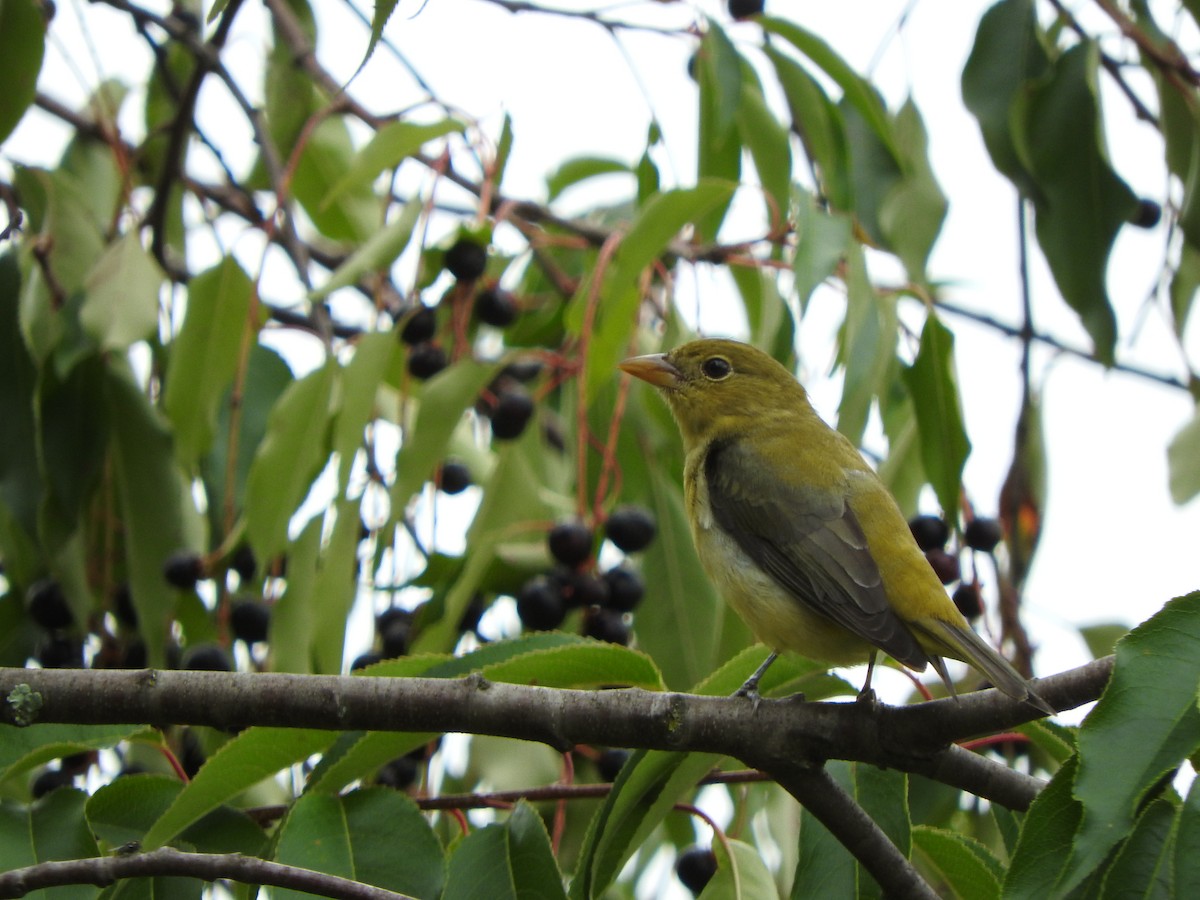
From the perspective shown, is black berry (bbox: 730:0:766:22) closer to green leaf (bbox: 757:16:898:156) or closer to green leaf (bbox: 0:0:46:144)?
green leaf (bbox: 757:16:898:156)

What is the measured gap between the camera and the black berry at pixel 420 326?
4.16m

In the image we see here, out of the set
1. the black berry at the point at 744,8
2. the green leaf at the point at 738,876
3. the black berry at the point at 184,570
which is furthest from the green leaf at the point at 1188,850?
the black berry at the point at 744,8

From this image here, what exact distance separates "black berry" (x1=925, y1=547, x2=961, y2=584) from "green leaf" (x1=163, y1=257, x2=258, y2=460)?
2016 millimetres

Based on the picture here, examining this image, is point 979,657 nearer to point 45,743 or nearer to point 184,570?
point 45,743

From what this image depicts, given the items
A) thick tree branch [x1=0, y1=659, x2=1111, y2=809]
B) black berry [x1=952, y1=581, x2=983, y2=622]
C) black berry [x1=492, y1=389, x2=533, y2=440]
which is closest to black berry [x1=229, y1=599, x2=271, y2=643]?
black berry [x1=492, y1=389, x2=533, y2=440]

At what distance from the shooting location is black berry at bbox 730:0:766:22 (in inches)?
190

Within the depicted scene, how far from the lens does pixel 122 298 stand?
3.71 m

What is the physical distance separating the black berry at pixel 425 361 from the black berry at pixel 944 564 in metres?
1.57

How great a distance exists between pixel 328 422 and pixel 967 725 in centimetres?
226

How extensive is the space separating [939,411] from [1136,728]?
5.62 feet

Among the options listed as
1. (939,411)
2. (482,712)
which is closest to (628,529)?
(939,411)

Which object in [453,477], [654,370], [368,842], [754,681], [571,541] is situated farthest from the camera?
[453,477]

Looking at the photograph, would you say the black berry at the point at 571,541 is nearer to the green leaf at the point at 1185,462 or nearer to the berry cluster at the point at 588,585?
the berry cluster at the point at 588,585

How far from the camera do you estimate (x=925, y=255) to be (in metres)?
3.84
